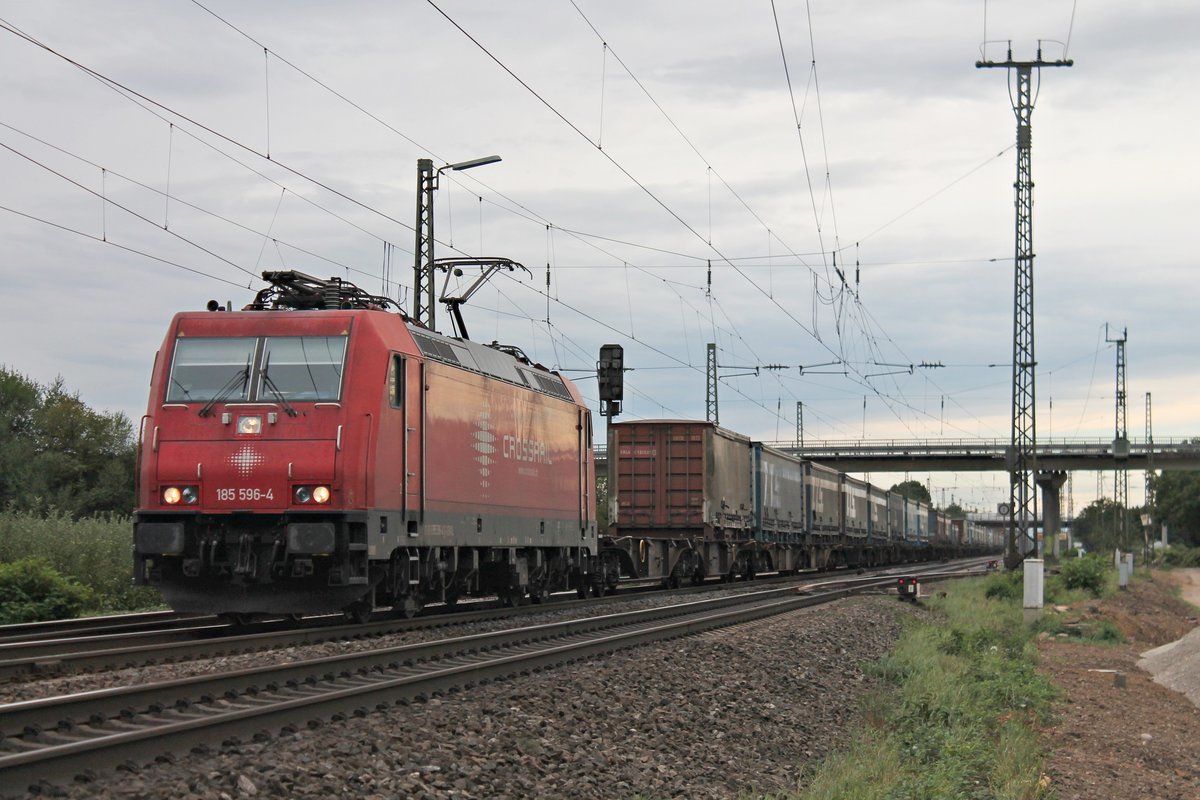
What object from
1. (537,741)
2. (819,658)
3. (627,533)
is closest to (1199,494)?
(627,533)

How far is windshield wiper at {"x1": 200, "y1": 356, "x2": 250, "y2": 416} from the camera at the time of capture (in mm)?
15219

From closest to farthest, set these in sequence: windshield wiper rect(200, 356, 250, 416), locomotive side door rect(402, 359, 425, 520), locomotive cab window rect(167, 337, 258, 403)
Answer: windshield wiper rect(200, 356, 250, 416) → locomotive cab window rect(167, 337, 258, 403) → locomotive side door rect(402, 359, 425, 520)

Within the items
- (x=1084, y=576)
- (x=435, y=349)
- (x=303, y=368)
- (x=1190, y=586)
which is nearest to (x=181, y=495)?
(x=303, y=368)

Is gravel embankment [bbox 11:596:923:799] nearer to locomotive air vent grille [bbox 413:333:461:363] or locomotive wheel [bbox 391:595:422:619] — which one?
locomotive wheel [bbox 391:595:422:619]

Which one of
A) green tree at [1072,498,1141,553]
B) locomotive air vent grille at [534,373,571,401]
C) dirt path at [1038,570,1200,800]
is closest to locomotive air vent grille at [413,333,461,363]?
locomotive air vent grille at [534,373,571,401]

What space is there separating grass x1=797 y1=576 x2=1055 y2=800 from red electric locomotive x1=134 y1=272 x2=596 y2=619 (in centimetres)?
613

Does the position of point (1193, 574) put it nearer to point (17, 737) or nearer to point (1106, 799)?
point (1106, 799)

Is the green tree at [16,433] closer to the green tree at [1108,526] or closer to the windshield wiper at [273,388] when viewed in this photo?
the windshield wiper at [273,388]

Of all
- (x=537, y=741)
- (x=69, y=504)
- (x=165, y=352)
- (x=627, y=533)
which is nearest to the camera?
(x=537, y=741)

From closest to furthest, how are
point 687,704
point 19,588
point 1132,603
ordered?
1. point 687,704
2. point 19,588
3. point 1132,603

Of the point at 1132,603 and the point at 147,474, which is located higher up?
the point at 147,474

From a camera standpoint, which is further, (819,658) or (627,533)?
(627,533)

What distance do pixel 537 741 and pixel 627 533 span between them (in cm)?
2200

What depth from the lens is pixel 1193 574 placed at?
270ft
